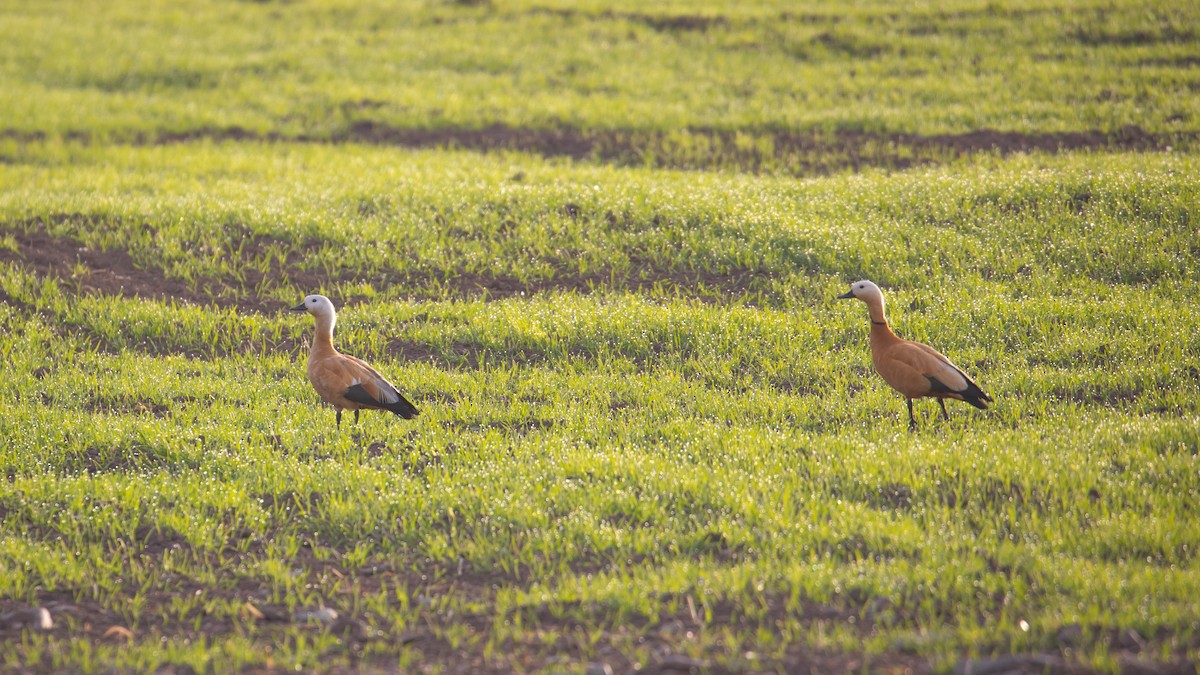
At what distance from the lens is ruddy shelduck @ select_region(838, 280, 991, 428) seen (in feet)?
27.9

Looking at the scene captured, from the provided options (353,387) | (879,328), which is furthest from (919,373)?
(353,387)

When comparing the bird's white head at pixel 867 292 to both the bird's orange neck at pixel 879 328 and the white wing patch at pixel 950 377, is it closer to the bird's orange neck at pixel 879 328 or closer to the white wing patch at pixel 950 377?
the bird's orange neck at pixel 879 328

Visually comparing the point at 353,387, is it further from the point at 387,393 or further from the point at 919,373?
A: the point at 919,373

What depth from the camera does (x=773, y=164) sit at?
682 inches

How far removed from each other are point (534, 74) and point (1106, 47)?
11.5 meters

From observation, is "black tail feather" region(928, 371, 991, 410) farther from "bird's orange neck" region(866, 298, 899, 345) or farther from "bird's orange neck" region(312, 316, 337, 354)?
"bird's orange neck" region(312, 316, 337, 354)

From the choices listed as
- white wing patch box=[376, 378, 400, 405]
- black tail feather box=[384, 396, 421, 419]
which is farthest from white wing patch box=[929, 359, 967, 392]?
white wing patch box=[376, 378, 400, 405]

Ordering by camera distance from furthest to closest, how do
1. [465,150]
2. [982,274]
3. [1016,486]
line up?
[465,150], [982,274], [1016,486]

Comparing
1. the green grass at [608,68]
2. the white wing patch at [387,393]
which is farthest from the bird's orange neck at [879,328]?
the green grass at [608,68]

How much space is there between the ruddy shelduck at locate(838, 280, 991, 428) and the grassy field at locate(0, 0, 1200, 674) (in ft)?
1.07

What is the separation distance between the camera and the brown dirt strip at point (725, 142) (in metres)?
17.0

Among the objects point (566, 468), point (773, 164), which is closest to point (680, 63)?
point (773, 164)

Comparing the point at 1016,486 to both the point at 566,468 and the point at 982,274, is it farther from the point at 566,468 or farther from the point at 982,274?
the point at 982,274

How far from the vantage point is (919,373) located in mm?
8570
